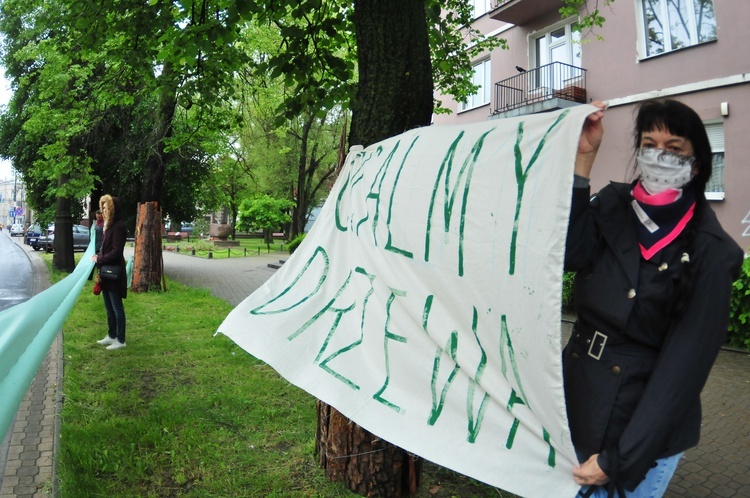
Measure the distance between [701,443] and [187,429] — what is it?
157 inches

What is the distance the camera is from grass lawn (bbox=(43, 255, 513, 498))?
3279 millimetres

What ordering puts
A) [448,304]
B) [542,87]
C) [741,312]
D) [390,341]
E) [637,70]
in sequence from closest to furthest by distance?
[448,304], [390,341], [741,312], [637,70], [542,87]

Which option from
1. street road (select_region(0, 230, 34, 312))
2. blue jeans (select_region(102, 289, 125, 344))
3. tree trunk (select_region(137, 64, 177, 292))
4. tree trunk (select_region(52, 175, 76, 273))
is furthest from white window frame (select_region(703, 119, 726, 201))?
tree trunk (select_region(52, 175, 76, 273))

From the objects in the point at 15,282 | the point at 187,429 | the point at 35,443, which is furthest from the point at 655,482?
the point at 15,282

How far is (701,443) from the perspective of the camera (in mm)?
4422

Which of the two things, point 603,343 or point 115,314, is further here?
point 115,314

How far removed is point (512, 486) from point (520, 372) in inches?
15.0

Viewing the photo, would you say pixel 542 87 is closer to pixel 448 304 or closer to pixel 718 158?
pixel 718 158

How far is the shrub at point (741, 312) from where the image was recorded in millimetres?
6789

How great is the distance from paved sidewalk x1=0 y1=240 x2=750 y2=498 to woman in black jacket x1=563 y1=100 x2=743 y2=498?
2420mm

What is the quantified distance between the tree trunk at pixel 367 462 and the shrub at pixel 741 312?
5426 millimetres

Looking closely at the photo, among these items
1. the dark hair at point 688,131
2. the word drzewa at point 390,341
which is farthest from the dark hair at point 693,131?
the word drzewa at point 390,341

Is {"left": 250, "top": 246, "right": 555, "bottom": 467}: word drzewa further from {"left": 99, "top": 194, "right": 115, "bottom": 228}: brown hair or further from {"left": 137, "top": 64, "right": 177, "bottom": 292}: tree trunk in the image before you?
{"left": 137, "top": 64, "right": 177, "bottom": 292}: tree trunk

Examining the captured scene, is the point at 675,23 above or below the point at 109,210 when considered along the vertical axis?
above
